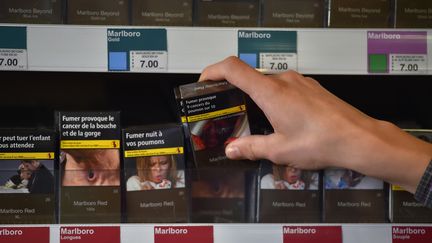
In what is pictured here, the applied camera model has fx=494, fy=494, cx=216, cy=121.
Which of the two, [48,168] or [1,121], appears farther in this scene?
[1,121]

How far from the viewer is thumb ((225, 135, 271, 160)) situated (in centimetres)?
102

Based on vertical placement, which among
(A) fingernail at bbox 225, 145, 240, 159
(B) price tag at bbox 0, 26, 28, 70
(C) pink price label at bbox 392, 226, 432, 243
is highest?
(B) price tag at bbox 0, 26, 28, 70

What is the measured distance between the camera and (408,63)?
1091mm

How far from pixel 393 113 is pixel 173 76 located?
748 millimetres

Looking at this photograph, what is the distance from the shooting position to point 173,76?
5.33 feet

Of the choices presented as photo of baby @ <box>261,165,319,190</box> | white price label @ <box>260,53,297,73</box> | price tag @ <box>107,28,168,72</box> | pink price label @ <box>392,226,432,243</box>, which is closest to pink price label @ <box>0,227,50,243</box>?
price tag @ <box>107,28,168,72</box>

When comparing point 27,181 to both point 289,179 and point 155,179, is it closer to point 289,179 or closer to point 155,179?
point 155,179

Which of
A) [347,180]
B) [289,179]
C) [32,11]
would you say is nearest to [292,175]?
[289,179]

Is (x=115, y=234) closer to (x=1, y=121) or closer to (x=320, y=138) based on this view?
(x=320, y=138)

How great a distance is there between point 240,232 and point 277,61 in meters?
0.38

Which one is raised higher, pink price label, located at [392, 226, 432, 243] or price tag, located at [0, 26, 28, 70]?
price tag, located at [0, 26, 28, 70]

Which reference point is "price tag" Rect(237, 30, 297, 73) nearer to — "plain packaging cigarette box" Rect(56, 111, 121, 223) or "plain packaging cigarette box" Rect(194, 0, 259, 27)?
"plain packaging cigarette box" Rect(194, 0, 259, 27)

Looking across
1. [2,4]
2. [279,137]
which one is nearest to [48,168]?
[2,4]

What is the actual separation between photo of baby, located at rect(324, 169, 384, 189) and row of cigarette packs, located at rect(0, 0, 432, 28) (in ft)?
1.07
